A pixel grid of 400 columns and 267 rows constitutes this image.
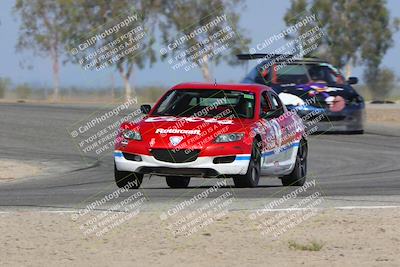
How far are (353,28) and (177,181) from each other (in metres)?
70.0

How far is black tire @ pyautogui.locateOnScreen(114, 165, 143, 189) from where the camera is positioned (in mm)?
14094

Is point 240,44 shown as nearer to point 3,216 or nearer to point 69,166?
point 69,166

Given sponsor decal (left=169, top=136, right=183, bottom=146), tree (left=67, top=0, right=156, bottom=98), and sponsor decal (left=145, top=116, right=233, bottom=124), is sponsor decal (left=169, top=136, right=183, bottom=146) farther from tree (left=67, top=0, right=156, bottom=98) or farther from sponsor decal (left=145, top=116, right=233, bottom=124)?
tree (left=67, top=0, right=156, bottom=98)

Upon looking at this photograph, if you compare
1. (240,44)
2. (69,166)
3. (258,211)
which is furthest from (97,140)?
(240,44)

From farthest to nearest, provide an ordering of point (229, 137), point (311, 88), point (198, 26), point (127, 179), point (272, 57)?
1. point (198, 26)
2. point (311, 88)
3. point (272, 57)
4. point (127, 179)
5. point (229, 137)

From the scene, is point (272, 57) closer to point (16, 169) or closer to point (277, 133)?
point (16, 169)

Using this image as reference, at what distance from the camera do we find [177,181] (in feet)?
51.0

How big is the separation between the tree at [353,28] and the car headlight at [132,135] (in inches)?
2736

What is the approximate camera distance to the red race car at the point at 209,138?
13539 millimetres

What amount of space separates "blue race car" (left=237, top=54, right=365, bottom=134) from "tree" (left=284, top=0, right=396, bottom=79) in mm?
56172

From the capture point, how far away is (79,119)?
34531 millimetres

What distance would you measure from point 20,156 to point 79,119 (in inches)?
449

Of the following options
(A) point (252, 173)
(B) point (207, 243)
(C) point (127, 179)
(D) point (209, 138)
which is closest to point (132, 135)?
(C) point (127, 179)

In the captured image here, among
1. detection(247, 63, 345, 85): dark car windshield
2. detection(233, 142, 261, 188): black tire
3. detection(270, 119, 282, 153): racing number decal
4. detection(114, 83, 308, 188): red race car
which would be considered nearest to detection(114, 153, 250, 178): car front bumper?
detection(114, 83, 308, 188): red race car
